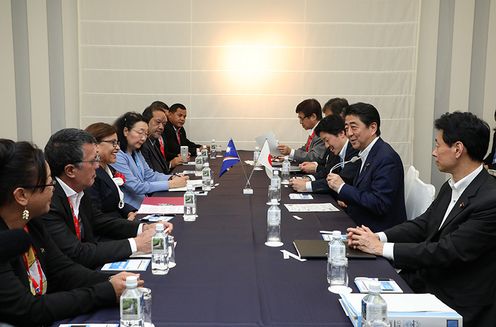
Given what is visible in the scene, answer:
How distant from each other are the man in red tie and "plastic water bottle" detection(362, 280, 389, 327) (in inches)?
145

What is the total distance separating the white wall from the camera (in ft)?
21.2

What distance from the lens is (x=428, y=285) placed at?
2203 millimetres

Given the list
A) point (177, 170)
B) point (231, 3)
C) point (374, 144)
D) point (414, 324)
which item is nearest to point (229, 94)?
point (231, 3)

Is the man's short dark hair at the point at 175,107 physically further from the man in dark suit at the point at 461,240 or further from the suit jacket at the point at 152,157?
the man in dark suit at the point at 461,240

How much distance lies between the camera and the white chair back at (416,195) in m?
3.06

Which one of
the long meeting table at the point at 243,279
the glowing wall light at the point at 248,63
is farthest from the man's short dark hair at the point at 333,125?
the glowing wall light at the point at 248,63

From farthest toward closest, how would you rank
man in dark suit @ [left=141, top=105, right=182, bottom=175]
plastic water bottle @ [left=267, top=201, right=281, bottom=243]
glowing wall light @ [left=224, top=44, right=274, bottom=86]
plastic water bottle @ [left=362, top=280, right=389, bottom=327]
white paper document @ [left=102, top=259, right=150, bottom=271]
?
glowing wall light @ [left=224, top=44, right=274, bottom=86], man in dark suit @ [left=141, top=105, right=182, bottom=175], plastic water bottle @ [left=267, top=201, right=281, bottom=243], white paper document @ [left=102, top=259, right=150, bottom=271], plastic water bottle @ [left=362, top=280, right=389, bottom=327]

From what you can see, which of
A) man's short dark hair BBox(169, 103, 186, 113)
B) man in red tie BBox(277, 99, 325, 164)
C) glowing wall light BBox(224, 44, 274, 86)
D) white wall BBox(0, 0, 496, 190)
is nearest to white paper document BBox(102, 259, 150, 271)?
man in red tie BBox(277, 99, 325, 164)

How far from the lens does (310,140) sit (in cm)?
552

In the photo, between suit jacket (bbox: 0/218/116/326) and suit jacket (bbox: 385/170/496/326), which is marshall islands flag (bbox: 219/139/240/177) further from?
suit jacket (bbox: 0/218/116/326)

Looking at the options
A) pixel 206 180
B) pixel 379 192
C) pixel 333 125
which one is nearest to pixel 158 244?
pixel 379 192

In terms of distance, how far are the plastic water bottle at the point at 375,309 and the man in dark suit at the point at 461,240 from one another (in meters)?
0.78

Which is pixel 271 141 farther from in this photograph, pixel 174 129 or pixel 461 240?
pixel 461 240

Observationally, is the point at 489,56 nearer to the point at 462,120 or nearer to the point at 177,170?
the point at 177,170
